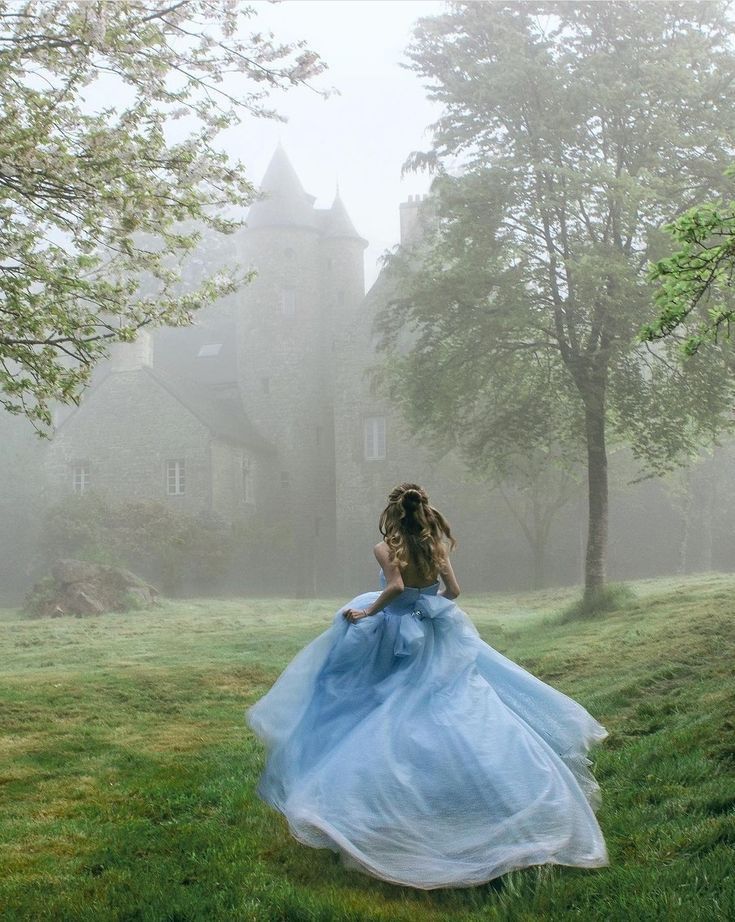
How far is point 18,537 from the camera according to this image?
42219 millimetres

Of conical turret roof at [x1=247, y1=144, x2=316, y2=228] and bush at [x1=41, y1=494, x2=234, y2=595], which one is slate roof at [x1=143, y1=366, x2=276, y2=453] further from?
conical turret roof at [x1=247, y1=144, x2=316, y2=228]

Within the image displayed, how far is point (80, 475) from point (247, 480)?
23.1 feet

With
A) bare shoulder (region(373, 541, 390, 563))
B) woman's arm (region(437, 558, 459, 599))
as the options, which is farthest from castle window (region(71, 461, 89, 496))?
bare shoulder (region(373, 541, 390, 563))

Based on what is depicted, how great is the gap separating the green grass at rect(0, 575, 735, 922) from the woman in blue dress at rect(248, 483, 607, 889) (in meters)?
0.19

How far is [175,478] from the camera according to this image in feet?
129

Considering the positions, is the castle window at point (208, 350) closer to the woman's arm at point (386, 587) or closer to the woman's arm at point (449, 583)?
the woman's arm at point (449, 583)

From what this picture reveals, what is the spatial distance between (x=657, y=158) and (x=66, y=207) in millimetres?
12258

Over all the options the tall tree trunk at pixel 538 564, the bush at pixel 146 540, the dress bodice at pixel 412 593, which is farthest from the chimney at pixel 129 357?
the dress bodice at pixel 412 593

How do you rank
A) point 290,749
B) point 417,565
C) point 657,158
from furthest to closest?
1. point 657,158
2. point 417,565
3. point 290,749

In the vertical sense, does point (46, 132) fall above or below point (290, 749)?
above

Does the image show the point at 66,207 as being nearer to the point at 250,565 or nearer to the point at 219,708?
the point at 219,708

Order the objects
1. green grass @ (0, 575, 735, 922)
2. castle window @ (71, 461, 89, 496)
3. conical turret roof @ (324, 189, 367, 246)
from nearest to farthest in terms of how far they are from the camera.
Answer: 1. green grass @ (0, 575, 735, 922)
2. castle window @ (71, 461, 89, 496)
3. conical turret roof @ (324, 189, 367, 246)

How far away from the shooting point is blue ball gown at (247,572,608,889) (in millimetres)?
4664

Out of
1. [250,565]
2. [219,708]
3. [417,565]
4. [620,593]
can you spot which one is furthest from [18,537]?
[417,565]
